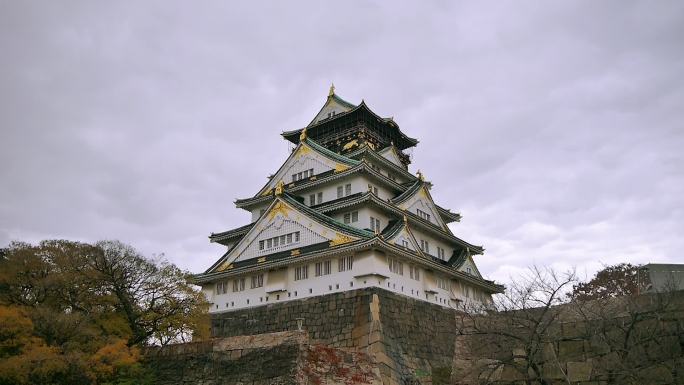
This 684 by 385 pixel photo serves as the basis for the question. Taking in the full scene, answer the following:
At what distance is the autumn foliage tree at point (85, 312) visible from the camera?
21844mm

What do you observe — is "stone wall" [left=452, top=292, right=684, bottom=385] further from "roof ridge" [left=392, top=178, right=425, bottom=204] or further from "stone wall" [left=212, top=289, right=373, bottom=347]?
"roof ridge" [left=392, top=178, right=425, bottom=204]

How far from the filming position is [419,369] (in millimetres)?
27500

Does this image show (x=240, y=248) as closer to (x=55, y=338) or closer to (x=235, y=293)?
(x=235, y=293)

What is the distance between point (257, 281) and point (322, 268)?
171 inches

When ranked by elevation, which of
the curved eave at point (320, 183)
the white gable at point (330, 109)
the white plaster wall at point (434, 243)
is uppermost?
the white gable at point (330, 109)

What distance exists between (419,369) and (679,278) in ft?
51.6

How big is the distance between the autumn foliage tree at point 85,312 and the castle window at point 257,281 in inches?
163

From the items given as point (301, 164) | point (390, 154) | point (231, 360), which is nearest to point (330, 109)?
point (390, 154)

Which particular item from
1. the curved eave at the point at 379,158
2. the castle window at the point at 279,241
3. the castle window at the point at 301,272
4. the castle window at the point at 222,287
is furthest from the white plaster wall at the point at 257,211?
the castle window at the point at 301,272

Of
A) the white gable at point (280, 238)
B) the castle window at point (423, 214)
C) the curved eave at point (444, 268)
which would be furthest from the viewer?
the castle window at point (423, 214)

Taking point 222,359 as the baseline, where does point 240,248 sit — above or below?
above

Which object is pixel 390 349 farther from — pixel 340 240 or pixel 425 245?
pixel 425 245

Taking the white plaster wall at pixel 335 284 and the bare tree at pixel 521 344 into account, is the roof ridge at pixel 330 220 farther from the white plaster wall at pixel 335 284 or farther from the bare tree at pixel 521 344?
the bare tree at pixel 521 344

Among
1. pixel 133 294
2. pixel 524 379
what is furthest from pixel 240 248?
pixel 524 379
